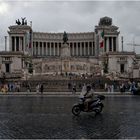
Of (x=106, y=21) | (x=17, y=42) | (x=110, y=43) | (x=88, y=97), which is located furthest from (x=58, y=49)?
(x=88, y=97)

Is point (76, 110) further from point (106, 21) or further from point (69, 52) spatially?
point (106, 21)

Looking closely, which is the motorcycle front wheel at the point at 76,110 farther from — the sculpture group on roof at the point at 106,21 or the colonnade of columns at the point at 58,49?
the colonnade of columns at the point at 58,49

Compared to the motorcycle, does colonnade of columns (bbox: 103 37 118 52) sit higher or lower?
higher

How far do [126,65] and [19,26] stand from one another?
40852 millimetres

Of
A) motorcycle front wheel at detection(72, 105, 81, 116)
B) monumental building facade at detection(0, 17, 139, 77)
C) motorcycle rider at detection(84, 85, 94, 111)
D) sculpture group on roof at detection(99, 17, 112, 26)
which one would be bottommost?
motorcycle front wheel at detection(72, 105, 81, 116)

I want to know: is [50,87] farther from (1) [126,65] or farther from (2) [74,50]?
(2) [74,50]

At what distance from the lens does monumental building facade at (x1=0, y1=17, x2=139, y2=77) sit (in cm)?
9600

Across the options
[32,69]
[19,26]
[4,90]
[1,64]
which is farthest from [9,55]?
[4,90]

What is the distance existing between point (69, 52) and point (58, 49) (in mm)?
29097

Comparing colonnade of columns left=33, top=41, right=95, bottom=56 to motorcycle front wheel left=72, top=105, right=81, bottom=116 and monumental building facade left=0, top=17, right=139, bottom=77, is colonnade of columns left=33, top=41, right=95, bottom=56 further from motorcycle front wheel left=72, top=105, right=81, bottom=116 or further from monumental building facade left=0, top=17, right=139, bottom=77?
motorcycle front wheel left=72, top=105, right=81, bottom=116

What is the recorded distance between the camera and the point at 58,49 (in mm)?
128750

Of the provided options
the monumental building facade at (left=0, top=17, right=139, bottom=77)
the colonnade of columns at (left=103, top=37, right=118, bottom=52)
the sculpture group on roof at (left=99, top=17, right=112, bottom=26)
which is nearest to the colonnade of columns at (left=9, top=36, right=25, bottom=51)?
the monumental building facade at (left=0, top=17, right=139, bottom=77)

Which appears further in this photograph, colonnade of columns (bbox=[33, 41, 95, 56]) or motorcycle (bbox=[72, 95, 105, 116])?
colonnade of columns (bbox=[33, 41, 95, 56])

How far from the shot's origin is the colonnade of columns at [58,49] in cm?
12712
